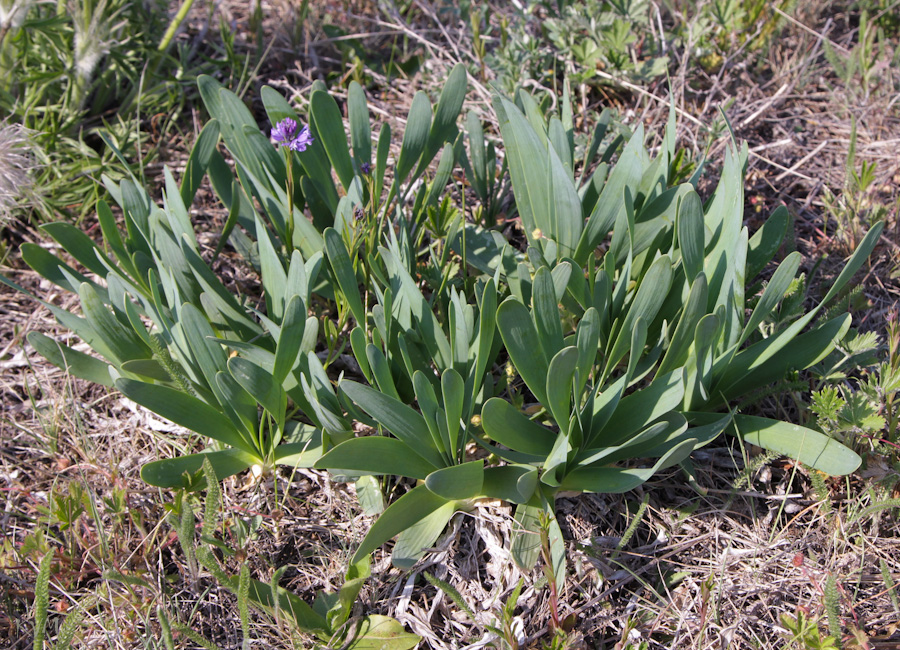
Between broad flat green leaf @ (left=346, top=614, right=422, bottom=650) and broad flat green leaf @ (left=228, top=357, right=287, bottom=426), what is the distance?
49 centimetres

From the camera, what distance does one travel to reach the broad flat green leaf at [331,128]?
1.79 m

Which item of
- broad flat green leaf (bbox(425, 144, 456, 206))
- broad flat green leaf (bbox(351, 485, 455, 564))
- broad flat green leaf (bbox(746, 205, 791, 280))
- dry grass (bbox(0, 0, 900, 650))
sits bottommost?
dry grass (bbox(0, 0, 900, 650))

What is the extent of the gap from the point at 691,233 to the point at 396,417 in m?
0.75

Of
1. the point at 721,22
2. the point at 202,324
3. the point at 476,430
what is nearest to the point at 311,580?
the point at 476,430

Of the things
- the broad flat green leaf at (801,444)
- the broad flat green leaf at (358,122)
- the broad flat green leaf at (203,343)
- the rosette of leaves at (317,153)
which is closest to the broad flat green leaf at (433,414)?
the broad flat green leaf at (203,343)

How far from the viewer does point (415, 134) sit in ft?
6.22

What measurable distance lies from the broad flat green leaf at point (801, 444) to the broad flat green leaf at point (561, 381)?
17.8 inches

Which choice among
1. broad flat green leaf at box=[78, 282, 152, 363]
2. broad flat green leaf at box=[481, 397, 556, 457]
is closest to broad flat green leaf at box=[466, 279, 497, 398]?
broad flat green leaf at box=[481, 397, 556, 457]

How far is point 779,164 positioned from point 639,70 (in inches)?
24.6

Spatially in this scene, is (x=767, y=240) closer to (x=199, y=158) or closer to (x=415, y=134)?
(x=415, y=134)

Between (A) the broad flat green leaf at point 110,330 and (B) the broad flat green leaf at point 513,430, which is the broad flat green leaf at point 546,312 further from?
(A) the broad flat green leaf at point 110,330

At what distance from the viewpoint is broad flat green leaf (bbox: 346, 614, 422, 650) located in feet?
4.84

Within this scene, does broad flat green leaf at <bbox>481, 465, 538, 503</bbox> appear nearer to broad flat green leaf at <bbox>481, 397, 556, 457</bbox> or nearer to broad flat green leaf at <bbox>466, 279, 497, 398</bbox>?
broad flat green leaf at <bbox>481, 397, 556, 457</bbox>

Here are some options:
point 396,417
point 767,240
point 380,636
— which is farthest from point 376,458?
point 767,240
